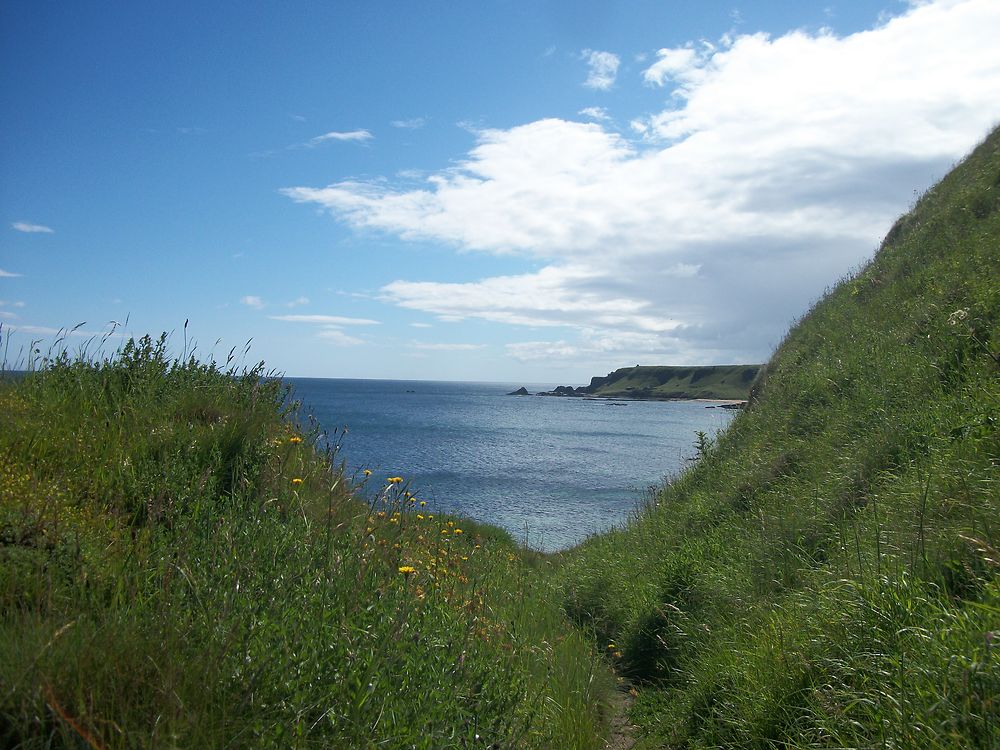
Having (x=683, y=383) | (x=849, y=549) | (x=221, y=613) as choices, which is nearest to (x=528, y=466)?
(x=849, y=549)

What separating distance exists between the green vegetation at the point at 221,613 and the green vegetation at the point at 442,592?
19 mm

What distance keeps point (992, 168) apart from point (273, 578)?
1562 centimetres

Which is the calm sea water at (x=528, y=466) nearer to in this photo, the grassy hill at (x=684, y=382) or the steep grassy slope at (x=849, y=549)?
the steep grassy slope at (x=849, y=549)

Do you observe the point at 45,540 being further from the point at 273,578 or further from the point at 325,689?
the point at 325,689

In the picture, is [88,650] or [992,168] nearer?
[88,650]

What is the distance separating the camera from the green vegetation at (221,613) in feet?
8.19

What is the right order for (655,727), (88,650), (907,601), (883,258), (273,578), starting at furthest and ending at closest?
(883,258) < (655,727) < (907,601) < (273,578) < (88,650)

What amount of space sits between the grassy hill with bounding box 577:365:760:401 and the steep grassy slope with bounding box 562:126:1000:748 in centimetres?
13110

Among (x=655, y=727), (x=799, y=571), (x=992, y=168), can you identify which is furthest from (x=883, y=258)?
(x=655, y=727)

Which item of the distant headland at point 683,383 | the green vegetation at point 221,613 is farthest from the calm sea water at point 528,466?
the distant headland at point 683,383

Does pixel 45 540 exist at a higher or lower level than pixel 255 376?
lower

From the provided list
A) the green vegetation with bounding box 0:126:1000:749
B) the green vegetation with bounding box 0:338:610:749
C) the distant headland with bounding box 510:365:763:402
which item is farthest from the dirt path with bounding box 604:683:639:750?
the distant headland with bounding box 510:365:763:402

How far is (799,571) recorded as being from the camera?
19.4 ft

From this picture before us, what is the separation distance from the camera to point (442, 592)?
4848mm
